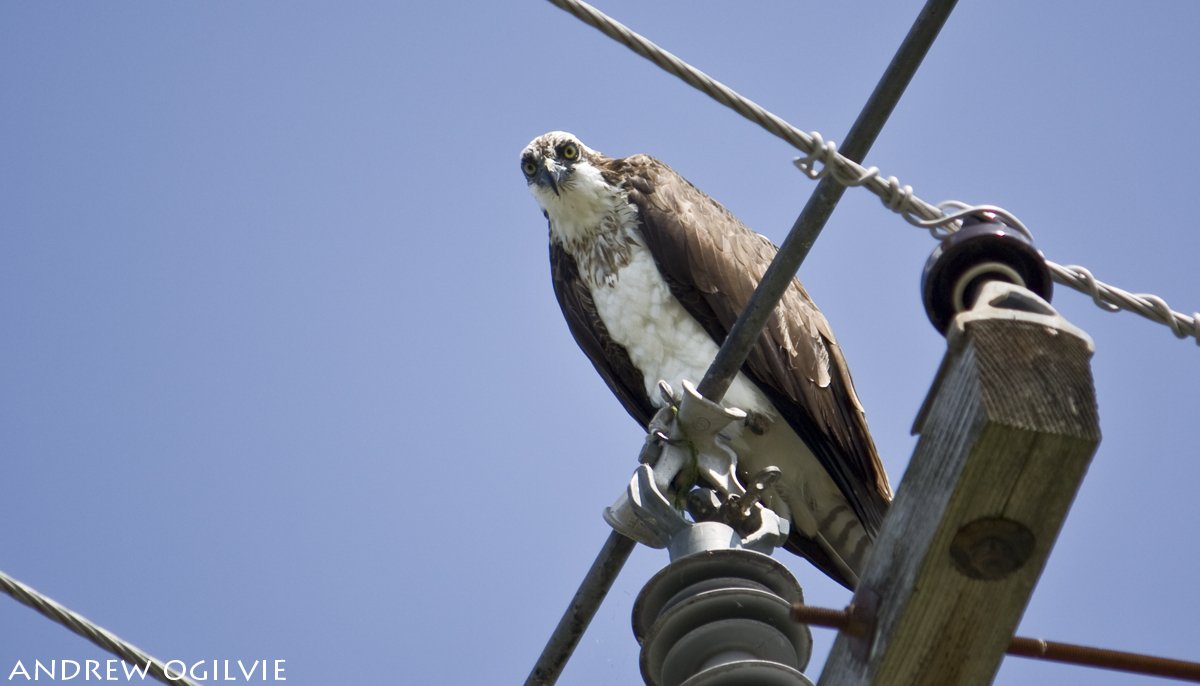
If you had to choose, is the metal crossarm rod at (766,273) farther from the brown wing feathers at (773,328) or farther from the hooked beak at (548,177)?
the hooked beak at (548,177)

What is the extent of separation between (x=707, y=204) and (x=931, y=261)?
373cm

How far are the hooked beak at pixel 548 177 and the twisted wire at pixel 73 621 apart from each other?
11.7ft

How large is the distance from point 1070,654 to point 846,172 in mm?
1170

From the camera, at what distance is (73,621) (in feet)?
7.82

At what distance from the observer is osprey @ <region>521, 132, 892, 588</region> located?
4.67 m

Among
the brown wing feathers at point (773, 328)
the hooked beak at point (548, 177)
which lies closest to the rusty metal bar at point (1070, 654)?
the brown wing feathers at point (773, 328)

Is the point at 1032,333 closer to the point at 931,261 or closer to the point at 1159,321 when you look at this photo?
the point at 931,261

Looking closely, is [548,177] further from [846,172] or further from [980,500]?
[980,500]

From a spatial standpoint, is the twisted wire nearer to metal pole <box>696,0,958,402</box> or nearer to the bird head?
metal pole <box>696,0,958,402</box>

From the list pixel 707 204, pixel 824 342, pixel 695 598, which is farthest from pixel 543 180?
pixel 695 598

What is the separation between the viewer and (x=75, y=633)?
2400mm

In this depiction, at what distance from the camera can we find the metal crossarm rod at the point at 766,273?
252 cm

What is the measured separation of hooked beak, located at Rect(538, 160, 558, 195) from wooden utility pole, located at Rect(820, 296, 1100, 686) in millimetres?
4169

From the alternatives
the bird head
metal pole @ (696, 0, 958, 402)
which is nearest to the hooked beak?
the bird head
